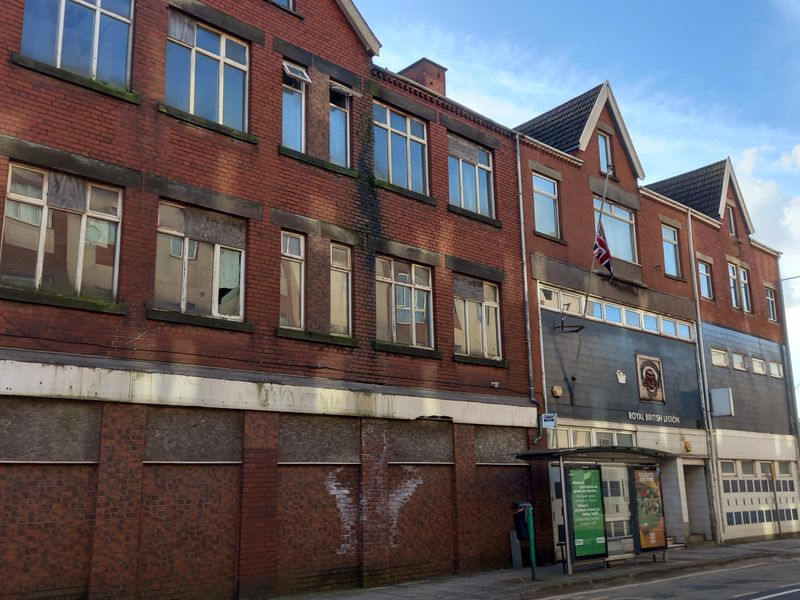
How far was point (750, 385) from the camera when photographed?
29359mm

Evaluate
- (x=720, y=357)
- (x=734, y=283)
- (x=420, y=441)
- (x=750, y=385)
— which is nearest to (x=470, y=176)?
(x=420, y=441)

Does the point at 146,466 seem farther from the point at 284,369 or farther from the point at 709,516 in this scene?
the point at 709,516

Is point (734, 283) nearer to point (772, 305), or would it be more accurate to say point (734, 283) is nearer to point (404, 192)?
point (772, 305)

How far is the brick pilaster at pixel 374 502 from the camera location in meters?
15.6

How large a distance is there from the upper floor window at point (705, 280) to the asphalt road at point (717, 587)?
39.3 ft

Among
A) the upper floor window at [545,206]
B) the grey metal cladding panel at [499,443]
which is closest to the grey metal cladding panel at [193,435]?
the grey metal cladding panel at [499,443]

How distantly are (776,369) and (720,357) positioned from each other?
16.5ft

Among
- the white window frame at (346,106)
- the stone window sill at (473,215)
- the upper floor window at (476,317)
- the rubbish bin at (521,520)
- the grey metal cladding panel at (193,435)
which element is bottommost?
the rubbish bin at (521,520)

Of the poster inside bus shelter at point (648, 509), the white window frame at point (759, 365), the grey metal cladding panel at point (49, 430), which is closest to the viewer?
the grey metal cladding panel at point (49, 430)

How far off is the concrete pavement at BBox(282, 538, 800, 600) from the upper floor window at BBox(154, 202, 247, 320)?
5.39 m

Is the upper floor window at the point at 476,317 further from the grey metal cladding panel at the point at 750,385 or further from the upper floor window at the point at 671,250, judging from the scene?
the grey metal cladding panel at the point at 750,385

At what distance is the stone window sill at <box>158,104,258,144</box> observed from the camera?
14164 mm

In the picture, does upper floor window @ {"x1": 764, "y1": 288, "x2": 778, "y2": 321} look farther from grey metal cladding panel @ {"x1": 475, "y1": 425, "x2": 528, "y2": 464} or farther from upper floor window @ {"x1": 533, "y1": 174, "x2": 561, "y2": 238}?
grey metal cladding panel @ {"x1": 475, "y1": 425, "x2": 528, "y2": 464}

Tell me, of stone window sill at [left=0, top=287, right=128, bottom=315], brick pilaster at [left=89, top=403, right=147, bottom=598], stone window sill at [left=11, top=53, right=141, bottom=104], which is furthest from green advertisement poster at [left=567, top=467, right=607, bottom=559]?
stone window sill at [left=11, top=53, right=141, bottom=104]
